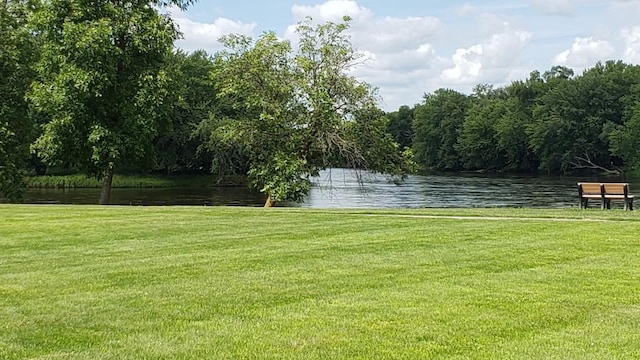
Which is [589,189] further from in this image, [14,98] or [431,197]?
[14,98]

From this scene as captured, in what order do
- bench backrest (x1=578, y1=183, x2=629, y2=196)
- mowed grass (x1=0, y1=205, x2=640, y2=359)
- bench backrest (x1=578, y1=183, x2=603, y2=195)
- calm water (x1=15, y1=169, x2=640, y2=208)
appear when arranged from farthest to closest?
calm water (x1=15, y1=169, x2=640, y2=208)
bench backrest (x1=578, y1=183, x2=603, y2=195)
bench backrest (x1=578, y1=183, x2=629, y2=196)
mowed grass (x1=0, y1=205, x2=640, y2=359)

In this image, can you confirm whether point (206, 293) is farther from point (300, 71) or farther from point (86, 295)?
point (300, 71)

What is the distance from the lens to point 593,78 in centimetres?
9125

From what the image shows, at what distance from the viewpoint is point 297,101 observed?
30.0 meters

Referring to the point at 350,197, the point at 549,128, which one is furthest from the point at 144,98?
the point at 549,128

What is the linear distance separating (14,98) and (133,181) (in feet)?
94.2

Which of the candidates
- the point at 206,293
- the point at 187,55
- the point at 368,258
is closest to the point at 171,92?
the point at 368,258

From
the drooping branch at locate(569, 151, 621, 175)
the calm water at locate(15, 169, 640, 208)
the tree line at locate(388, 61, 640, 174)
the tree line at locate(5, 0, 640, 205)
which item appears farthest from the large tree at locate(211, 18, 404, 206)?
the drooping branch at locate(569, 151, 621, 175)

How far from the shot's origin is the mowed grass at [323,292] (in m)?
6.08

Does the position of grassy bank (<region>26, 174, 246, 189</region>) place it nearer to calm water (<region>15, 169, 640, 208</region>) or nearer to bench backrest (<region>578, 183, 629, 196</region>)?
calm water (<region>15, 169, 640, 208</region>)

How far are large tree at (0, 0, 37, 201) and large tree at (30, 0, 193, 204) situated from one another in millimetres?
2820

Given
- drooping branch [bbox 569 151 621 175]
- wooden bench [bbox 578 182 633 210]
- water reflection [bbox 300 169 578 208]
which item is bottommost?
water reflection [bbox 300 169 578 208]

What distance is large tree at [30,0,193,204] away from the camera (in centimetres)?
2567

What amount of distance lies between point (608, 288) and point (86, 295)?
5996mm
